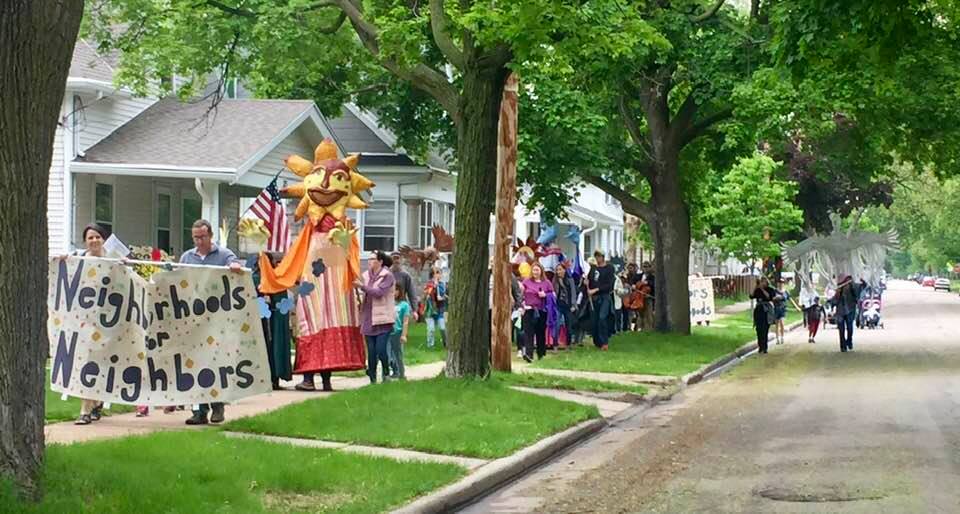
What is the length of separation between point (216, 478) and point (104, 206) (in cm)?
1799

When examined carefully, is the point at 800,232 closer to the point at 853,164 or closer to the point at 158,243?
the point at 853,164

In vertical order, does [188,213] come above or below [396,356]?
above

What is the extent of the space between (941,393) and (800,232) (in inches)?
1650

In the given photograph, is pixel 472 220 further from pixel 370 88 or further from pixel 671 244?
pixel 671 244

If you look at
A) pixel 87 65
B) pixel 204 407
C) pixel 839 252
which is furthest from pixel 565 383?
pixel 839 252

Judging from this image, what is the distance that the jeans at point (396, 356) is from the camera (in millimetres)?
17547

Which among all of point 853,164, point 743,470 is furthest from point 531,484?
point 853,164

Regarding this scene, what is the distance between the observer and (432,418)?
13.8 metres

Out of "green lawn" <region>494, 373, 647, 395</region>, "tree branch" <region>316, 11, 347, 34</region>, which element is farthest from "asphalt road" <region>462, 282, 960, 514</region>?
"tree branch" <region>316, 11, 347, 34</region>

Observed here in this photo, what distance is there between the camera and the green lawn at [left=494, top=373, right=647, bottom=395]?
754 inches

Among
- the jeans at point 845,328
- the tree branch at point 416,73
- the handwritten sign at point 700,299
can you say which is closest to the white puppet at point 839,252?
the handwritten sign at point 700,299

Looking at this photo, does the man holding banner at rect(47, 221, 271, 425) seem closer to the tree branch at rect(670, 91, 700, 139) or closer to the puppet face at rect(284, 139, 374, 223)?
the puppet face at rect(284, 139, 374, 223)

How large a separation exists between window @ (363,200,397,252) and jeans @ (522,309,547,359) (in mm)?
11943

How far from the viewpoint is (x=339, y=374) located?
1966cm
